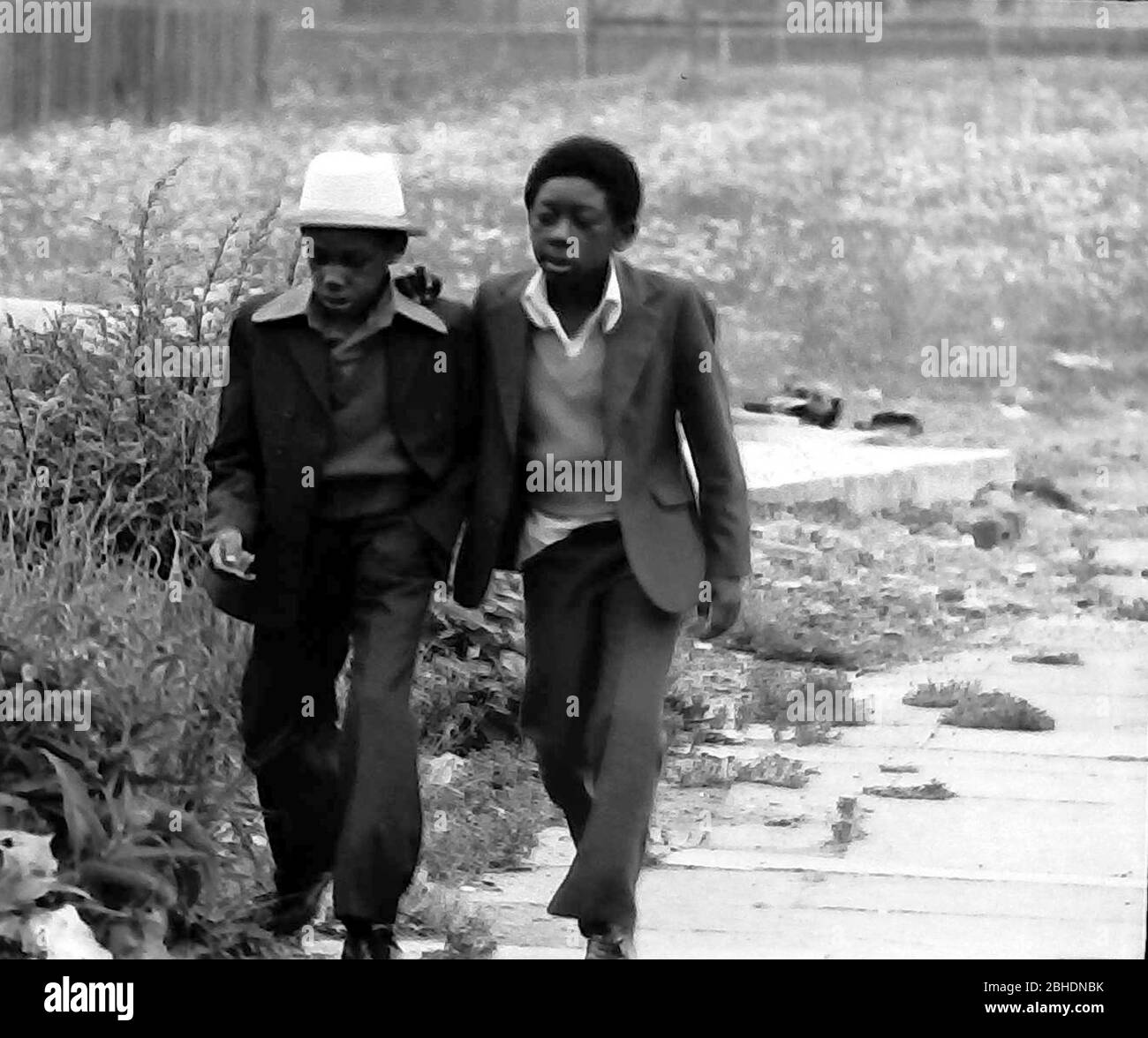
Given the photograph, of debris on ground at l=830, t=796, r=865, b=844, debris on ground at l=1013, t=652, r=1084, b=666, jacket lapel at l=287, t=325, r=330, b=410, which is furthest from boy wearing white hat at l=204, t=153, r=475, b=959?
debris on ground at l=1013, t=652, r=1084, b=666

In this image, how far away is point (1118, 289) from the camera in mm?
19156

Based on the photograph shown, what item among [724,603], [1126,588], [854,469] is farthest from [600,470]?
[854,469]

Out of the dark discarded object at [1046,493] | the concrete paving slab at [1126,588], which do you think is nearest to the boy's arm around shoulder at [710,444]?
the concrete paving slab at [1126,588]

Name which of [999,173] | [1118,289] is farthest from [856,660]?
[999,173]

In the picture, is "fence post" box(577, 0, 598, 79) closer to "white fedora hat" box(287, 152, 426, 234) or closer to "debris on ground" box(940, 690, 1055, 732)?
"debris on ground" box(940, 690, 1055, 732)

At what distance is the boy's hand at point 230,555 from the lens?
212 inches

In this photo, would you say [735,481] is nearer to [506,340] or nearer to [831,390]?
[506,340]

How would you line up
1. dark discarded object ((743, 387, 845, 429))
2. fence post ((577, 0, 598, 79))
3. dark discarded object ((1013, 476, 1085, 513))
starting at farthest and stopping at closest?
fence post ((577, 0, 598, 79))
dark discarded object ((743, 387, 845, 429))
dark discarded object ((1013, 476, 1085, 513))

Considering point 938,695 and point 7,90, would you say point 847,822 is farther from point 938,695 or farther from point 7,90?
point 7,90

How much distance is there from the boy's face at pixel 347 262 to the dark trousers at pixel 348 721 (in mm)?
465

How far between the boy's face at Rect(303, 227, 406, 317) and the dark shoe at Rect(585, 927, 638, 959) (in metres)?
1.38

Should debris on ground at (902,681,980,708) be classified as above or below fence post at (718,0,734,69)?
below

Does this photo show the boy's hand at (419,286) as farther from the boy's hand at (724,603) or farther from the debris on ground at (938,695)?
the debris on ground at (938,695)

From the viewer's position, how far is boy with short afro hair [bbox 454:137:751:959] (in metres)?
5.57
